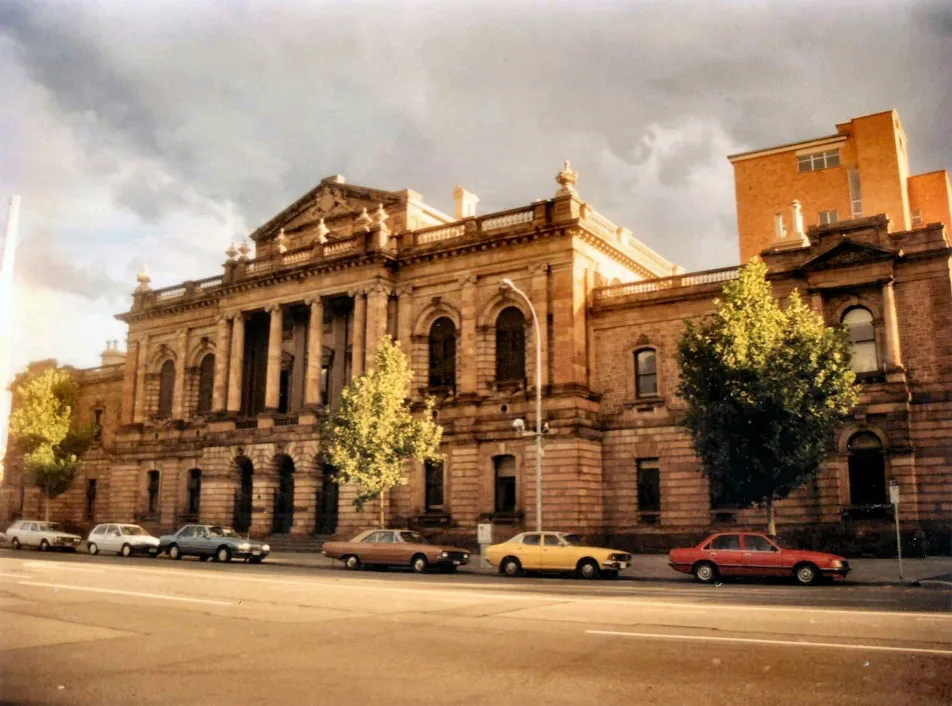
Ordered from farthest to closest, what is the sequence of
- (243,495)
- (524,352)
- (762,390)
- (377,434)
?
1. (243,495)
2. (524,352)
3. (377,434)
4. (762,390)

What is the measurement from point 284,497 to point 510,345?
48.6 feet

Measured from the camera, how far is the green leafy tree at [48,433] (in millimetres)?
48125

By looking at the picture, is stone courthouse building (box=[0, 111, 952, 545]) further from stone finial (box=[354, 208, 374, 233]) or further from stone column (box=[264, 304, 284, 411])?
stone finial (box=[354, 208, 374, 233])

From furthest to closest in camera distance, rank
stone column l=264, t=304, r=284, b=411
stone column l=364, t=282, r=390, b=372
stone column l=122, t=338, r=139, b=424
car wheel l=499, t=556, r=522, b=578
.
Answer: stone column l=122, t=338, r=139, b=424
stone column l=264, t=304, r=284, b=411
stone column l=364, t=282, r=390, b=372
car wheel l=499, t=556, r=522, b=578

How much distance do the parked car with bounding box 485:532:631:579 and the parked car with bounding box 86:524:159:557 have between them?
17.1 m

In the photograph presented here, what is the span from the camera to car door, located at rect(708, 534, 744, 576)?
2242cm

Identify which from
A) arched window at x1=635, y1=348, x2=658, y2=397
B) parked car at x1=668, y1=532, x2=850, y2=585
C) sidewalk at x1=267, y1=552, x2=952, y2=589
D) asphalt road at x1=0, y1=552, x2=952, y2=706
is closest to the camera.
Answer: asphalt road at x1=0, y1=552, x2=952, y2=706

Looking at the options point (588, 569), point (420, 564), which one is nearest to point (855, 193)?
point (588, 569)

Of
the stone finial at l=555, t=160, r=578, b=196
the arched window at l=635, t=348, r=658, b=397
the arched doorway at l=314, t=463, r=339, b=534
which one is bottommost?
the arched doorway at l=314, t=463, r=339, b=534

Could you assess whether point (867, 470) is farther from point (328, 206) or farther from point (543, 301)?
point (328, 206)

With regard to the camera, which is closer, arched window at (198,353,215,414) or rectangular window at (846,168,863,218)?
rectangular window at (846,168,863,218)

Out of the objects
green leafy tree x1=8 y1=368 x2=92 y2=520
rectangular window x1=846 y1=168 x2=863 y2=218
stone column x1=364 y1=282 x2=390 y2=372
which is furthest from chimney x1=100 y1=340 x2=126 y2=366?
rectangular window x1=846 y1=168 x2=863 y2=218

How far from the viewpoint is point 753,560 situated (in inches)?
877

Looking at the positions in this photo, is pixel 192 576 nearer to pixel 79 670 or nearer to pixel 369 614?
pixel 369 614
